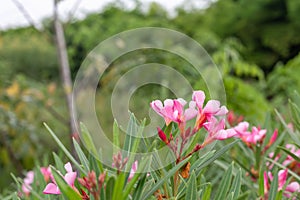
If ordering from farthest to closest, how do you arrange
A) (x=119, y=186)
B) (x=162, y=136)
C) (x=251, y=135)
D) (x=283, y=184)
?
1. (x=251, y=135)
2. (x=283, y=184)
3. (x=162, y=136)
4. (x=119, y=186)

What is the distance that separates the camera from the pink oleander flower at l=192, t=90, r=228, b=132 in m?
0.52

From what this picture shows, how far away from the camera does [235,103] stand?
2119 mm

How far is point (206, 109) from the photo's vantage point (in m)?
0.53

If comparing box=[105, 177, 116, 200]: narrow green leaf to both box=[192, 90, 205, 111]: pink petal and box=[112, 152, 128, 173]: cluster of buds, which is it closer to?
box=[112, 152, 128, 173]: cluster of buds

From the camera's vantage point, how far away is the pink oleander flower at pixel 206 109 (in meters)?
0.52

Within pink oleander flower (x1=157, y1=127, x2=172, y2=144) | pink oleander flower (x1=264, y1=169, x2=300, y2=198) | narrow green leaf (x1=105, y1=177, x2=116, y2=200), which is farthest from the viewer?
pink oleander flower (x1=264, y1=169, x2=300, y2=198)

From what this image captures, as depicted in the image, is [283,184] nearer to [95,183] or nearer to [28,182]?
[95,183]

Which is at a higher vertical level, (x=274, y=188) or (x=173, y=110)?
(x=173, y=110)

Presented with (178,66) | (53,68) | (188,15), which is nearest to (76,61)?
(53,68)

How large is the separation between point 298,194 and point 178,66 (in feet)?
9.31

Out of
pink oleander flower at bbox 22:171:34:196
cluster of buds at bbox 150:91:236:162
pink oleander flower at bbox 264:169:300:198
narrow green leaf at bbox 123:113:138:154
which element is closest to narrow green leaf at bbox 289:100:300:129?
pink oleander flower at bbox 264:169:300:198

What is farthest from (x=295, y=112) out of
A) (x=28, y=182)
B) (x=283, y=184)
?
(x=28, y=182)

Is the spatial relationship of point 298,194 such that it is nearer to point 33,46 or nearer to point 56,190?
point 56,190

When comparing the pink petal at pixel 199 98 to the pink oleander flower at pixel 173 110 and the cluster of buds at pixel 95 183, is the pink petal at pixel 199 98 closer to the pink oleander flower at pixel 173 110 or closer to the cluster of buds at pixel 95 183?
the pink oleander flower at pixel 173 110
